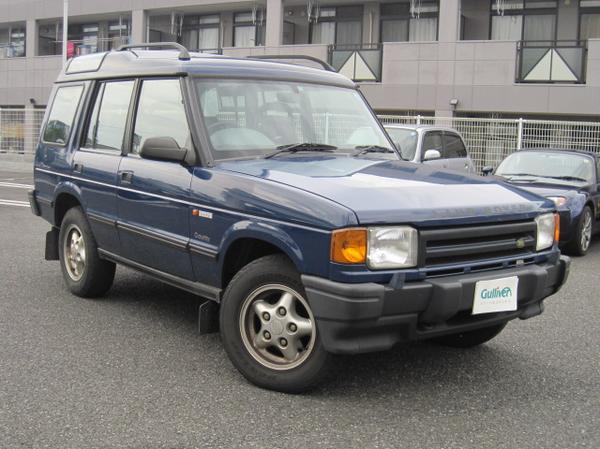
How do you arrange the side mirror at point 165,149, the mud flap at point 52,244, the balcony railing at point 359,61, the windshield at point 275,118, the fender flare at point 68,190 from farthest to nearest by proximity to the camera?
the balcony railing at point 359,61 → the mud flap at point 52,244 → the fender flare at point 68,190 → the windshield at point 275,118 → the side mirror at point 165,149

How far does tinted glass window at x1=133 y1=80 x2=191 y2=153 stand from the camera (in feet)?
15.7

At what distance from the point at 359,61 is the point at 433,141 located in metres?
Result: 12.7

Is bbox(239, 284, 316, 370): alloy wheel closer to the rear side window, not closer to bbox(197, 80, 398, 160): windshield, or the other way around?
bbox(197, 80, 398, 160): windshield

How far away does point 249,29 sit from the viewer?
28.3 metres

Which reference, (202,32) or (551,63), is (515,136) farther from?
(202,32)

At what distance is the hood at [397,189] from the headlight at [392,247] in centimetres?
5

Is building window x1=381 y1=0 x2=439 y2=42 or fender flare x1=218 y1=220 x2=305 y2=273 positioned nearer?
fender flare x1=218 y1=220 x2=305 y2=273

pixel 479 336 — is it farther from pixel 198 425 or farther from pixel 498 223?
pixel 198 425

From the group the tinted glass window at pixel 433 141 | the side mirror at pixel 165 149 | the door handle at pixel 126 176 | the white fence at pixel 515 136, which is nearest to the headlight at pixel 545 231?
the side mirror at pixel 165 149

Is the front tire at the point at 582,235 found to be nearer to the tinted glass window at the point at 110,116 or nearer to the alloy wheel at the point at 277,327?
the tinted glass window at the point at 110,116

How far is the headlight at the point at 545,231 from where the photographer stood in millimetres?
4281

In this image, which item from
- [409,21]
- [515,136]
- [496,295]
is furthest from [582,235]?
[409,21]

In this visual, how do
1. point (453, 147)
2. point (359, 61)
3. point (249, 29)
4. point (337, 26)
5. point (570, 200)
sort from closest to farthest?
point (570, 200) → point (453, 147) → point (359, 61) → point (337, 26) → point (249, 29)

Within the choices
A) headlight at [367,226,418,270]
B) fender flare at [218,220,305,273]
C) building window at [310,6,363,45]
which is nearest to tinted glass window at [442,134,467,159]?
fender flare at [218,220,305,273]
